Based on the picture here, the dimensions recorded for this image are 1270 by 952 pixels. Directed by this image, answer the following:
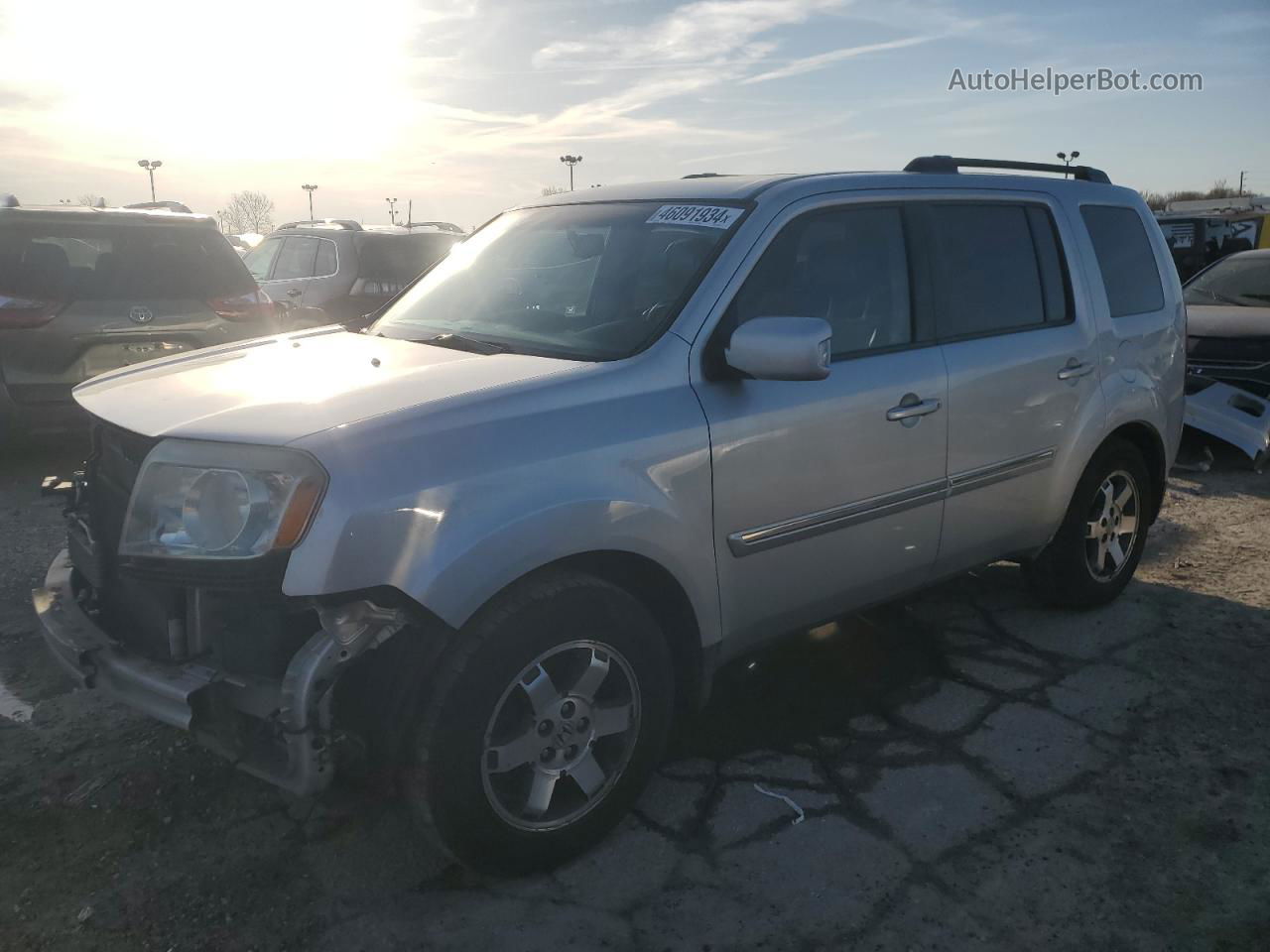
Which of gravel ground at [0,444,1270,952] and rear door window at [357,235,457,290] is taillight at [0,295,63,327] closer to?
gravel ground at [0,444,1270,952]

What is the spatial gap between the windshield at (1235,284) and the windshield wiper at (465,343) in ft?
25.5

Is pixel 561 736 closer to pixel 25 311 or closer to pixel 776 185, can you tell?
pixel 776 185

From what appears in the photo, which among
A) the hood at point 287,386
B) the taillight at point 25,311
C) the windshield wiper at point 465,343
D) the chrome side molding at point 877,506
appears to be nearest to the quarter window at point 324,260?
the taillight at point 25,311

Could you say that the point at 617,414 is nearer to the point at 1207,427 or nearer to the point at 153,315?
the point at 153,315

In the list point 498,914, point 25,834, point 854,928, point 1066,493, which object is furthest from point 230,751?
point 1066,493

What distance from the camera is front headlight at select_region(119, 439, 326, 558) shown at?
2346 millimetres

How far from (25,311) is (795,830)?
219 inches

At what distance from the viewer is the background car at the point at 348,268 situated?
10.6 meters

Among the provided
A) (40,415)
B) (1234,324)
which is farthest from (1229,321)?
(40,415)

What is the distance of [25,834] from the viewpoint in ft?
9.72

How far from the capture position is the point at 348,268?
1066cm

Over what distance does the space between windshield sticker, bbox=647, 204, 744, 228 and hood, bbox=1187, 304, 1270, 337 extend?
5944mm

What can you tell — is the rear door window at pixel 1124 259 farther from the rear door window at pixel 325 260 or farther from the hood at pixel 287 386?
the rear door window at pixel 325 260

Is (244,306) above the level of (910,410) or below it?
above
